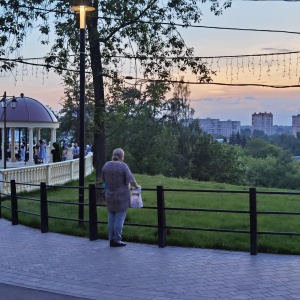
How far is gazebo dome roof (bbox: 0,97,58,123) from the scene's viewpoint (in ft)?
118

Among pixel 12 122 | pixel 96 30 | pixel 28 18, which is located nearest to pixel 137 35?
pixel 96 30

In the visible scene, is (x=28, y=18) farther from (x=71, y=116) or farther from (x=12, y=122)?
(x=71, y=116)

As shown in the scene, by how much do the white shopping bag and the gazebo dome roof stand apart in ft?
92.4

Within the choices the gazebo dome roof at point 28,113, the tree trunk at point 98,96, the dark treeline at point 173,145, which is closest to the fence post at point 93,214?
the tree trunk at point 98,96

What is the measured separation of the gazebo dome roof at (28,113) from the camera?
36062mm

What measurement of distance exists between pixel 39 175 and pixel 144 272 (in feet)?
47.7

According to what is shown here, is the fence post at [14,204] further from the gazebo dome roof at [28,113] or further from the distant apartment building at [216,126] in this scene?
the distant apartment building at [216,126]

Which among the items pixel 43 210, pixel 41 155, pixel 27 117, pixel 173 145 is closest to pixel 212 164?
pixel 173 145

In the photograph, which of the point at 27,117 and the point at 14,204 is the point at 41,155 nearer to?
the point at 27,117

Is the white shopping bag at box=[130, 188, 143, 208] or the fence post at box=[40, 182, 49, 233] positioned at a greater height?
the white shopping bag at box=[130, 188, 143, 208]

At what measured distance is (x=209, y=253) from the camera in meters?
8.67

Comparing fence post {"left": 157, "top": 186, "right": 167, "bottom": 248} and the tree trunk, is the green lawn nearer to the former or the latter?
fence post {"left": 157, "top": 186, "right": 167, "bottom": 248}

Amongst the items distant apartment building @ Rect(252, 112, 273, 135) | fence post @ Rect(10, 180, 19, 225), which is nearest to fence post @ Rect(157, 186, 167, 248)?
fence post @ Rect(10, 180, 19, 225)

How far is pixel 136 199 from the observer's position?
9.17m
